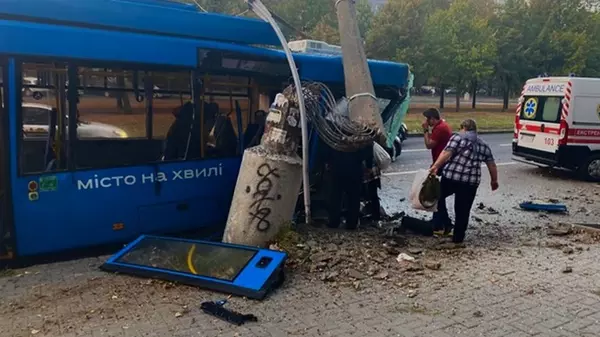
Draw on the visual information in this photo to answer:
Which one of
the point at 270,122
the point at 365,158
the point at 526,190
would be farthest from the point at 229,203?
the point at 526,190

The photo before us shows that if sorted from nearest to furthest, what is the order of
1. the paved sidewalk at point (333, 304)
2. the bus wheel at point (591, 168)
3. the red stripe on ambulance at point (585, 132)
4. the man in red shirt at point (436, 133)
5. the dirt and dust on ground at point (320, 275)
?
the paved sidewalk at point (333, 304)
the dirt and dust on ground at point (320, 275)
the man in red shirt at point (436, 133)
the red stripe on ambulance at point (585, 132)
the bus wheel at point (591, 168)

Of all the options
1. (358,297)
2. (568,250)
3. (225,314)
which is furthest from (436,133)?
(225,314)

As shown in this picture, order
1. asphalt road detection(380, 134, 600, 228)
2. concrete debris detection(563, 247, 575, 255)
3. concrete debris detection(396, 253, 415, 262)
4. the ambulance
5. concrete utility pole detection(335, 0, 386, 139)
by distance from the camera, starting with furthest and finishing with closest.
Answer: the ambulance → asphalt road detection(380, 134, 600, 228) → concrete utility pole detection(335, 0, 386, 139) → concrete debris detection(563, 247, 575, 255) → concrete debris detection(396, 253, 415, 262)

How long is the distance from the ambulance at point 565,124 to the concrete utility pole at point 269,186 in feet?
28.2

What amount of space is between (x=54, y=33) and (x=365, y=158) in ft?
12.9

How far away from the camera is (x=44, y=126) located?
565 centimetres

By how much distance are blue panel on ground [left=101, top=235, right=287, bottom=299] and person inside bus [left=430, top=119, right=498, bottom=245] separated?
2557mm

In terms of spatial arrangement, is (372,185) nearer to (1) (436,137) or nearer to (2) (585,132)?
(1) (436,137)

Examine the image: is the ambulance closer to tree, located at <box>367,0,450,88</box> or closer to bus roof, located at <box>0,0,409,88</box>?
bus roof, located at <box>0,0,409,88</box>

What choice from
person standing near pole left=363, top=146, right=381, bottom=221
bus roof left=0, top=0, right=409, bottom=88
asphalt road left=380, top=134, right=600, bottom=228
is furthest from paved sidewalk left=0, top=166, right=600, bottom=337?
asphalt road left=380, top=134, right=600, bottom=228

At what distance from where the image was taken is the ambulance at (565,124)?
12484 millimetres

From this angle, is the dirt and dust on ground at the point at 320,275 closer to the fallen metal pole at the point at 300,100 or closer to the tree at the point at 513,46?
the fallen metal pole at the point at 300,100

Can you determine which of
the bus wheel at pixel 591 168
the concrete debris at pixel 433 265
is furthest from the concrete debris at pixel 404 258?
the bus wheel at pixel 591 168

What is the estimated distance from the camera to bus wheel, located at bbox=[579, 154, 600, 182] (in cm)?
1287
